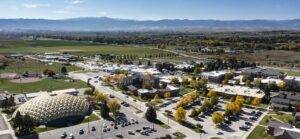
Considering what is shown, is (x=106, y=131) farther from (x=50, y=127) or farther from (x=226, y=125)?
(x=226, y=125)

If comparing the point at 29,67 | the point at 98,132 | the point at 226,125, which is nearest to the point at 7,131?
the point at 98,132

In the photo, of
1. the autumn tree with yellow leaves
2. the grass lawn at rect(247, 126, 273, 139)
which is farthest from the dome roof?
the grass lawn at rect(247, 126, 273, 139)

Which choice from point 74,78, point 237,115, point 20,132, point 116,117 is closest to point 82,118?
point 116,117

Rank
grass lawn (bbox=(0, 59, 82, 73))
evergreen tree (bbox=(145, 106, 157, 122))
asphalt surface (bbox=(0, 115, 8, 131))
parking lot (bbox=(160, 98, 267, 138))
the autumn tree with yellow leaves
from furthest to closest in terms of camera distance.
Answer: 1. grass lawn (bbox=(0, 59, 82, 73))
2. evergreen tree (bbox=(145, 106, 157, 122))
3. the autumn tree with yellow leaves
4. asphalt surface (bbox=(0, 115, 8, 131))
5. parking lot (bbox=(160, 98, 267, 138))

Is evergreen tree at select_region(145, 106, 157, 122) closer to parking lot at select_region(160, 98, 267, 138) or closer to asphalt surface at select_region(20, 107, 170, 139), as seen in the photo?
asphalt surface at select_region(20, 107, 170, 139)

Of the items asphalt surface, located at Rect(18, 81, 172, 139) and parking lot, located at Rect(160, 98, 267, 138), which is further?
parking lot, located at Rect(160, 98, 267, 138)

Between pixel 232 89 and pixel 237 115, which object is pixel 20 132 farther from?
pixel 232 89
